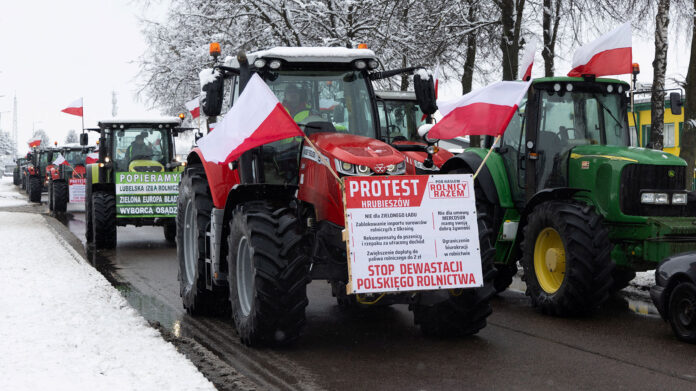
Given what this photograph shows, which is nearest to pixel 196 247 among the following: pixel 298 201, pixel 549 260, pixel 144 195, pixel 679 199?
pixel 298 201

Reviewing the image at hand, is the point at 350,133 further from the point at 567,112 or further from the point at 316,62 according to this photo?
the point at 567,112

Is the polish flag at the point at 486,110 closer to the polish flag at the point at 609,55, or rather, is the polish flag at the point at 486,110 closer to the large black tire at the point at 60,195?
the polish flag at the point at 609,55

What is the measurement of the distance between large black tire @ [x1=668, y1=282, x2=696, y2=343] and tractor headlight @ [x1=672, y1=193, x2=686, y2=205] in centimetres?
163

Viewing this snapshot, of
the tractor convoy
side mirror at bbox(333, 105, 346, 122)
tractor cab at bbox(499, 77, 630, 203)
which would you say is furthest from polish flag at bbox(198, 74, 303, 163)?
tractor cab at bbox(499, 77, 630, 203)

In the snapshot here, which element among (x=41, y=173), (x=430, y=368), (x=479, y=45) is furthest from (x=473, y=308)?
(x=41, y=173)

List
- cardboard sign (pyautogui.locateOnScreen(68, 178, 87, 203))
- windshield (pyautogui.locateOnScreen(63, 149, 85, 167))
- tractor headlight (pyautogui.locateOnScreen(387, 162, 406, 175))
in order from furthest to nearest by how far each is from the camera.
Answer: windshield (pyautogui.locateOnScreen(63, 149, 85, 167)) → cardboard sign (pyautogui.locateOnScreen(68, 178, 87, 203)) → tractor headlight (pyautogui.locateOnScreen(387, 162, 406, 175))

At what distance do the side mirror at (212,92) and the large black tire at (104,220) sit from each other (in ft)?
29.3

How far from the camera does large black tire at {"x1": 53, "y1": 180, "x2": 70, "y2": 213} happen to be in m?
26.5

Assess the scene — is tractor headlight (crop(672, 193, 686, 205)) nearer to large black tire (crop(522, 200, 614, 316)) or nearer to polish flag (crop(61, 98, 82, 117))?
large black tire (crop(522, 200, 614, 316))

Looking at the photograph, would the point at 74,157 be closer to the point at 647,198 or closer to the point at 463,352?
the point at 647,198

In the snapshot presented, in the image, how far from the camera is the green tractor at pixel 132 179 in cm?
1619

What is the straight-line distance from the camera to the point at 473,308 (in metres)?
7.24

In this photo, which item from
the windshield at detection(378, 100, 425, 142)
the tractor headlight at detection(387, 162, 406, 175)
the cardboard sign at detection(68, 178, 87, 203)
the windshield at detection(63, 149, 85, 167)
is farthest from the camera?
the windshield at detection(63, 149, 85, 167)

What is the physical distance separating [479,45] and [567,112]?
1119cm
